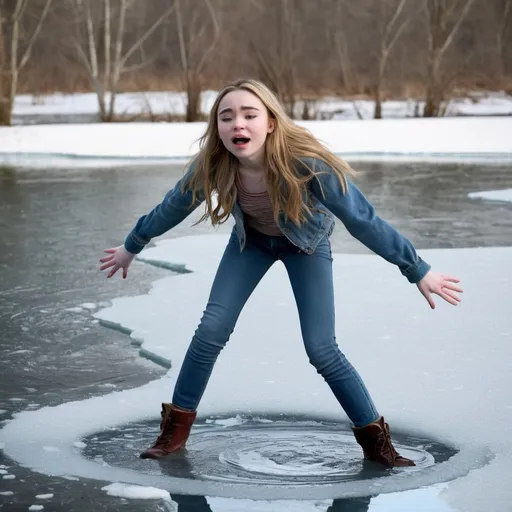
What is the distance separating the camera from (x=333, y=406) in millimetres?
3752

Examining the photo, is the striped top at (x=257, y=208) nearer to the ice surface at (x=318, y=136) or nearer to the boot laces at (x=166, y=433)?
the boot laces at (x=166, y=433)

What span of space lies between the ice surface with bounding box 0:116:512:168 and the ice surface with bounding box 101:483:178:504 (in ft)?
38.1

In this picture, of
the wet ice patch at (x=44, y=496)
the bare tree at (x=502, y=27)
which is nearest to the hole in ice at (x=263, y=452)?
the wet ice patch at (x=44, y=496)

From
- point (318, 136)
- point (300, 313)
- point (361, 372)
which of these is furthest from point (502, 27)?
point (300, 313)

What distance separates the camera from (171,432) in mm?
3262

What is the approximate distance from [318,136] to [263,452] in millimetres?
13839

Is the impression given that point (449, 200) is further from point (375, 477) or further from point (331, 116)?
point (331, 116)

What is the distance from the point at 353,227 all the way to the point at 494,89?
22.0 metres

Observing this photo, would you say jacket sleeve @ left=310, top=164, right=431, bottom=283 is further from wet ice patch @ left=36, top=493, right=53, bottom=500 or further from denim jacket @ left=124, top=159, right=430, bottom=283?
wet ice patch @ left=36, top=493, right=53, bottom=500

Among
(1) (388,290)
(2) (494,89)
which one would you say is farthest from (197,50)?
(1) (388,290)

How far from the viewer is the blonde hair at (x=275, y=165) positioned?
9.97ft

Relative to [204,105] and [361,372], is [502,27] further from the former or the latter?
[361,372]

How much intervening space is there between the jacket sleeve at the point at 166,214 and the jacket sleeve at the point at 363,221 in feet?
1.16

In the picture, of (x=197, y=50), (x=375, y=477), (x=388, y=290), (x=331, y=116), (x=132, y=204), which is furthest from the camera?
(x=197, y=50)
